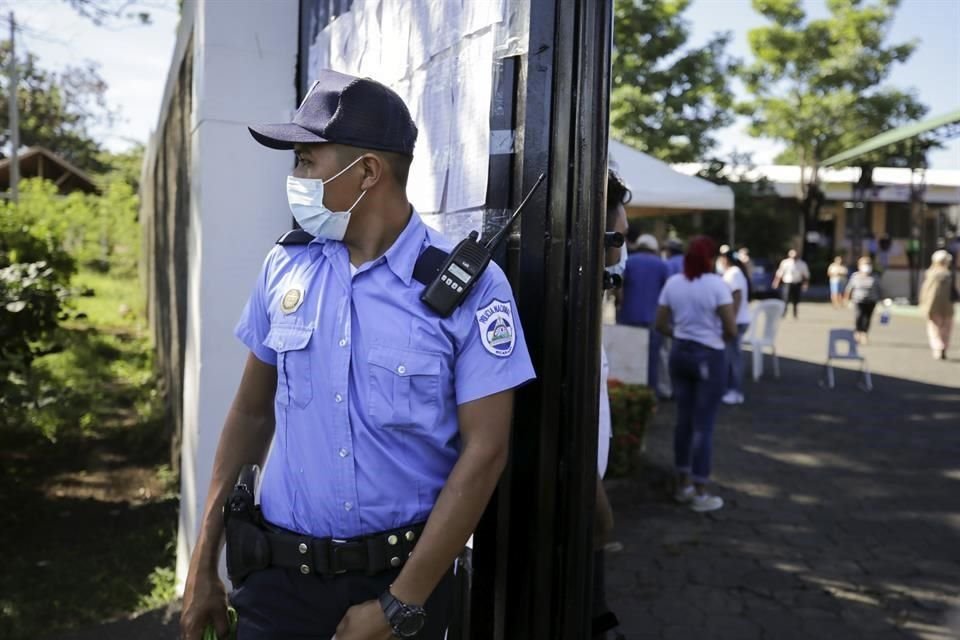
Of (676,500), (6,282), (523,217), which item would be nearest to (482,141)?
(523,217)

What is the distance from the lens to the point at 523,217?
2.16 meters

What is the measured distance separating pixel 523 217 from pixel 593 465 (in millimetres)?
608

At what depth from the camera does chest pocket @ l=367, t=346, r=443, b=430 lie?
6.12 ft

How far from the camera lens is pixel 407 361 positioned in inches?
73.4

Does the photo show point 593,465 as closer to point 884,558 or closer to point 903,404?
point 884,558

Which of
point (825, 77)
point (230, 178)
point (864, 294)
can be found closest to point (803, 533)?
point (230, 178)

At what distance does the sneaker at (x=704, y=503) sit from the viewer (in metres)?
5.95

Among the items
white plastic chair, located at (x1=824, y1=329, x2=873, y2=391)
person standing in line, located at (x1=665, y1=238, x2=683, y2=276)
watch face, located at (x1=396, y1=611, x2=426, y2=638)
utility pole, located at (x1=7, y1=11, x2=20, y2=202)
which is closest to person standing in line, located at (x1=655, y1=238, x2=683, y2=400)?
person standing in line, located at (x1=665, y1=238, x2=683, y2=276)

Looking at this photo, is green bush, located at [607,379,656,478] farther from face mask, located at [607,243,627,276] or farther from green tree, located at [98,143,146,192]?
green tree, located at [98,143,146,192]

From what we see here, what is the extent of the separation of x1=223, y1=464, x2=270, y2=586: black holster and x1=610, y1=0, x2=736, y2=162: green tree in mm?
24234

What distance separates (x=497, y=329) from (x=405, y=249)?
30cm

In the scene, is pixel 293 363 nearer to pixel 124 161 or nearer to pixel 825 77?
pixel 825 77

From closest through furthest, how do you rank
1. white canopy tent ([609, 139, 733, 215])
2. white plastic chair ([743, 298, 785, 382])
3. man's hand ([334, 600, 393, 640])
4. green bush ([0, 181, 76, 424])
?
man's hand ([334, 600, 393, 640]), green bush ([0, 181, 76, 424]), white canopy tent ([609, 139, 733, 215]), white plastic chair ([743, 298, 785, 382])

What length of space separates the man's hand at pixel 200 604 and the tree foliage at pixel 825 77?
28.1 metres
